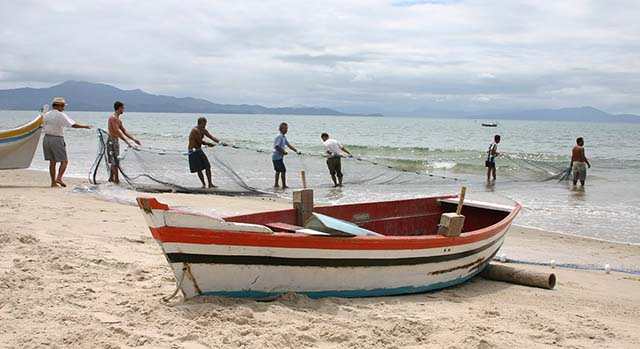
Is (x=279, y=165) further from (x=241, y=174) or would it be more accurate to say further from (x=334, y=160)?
(x=241, y=174)

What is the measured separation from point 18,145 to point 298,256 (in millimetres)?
10050

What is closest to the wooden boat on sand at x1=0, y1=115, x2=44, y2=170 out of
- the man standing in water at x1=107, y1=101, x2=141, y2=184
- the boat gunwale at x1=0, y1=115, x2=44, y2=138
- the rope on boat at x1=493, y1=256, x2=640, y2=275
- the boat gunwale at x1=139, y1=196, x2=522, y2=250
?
the boat gunwale at x1=0, y1=115, x2=44, y2=138

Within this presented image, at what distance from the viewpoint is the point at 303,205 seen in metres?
5.66

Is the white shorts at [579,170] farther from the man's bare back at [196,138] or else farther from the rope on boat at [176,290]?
the rope on boat at [176,290]

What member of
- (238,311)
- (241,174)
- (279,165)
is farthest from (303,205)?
(241,174)

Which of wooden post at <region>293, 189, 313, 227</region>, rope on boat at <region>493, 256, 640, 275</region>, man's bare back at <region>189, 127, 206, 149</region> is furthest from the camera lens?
man's bare back at <region>189, 127, 206, 149</region>

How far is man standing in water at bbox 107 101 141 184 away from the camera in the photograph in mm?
11344

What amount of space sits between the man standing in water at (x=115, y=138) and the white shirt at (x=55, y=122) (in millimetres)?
1006

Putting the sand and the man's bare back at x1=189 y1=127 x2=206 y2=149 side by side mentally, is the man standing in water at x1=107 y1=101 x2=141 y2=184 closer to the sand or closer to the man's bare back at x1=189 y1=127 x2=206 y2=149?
the man's bare back at x1=189 y1=127 x2=206 y2=149

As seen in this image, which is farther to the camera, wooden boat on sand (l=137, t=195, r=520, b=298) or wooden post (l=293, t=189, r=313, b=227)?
wooden post (l=293, t=189, r=313, b=227)

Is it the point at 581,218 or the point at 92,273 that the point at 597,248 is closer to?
the point at 581,218

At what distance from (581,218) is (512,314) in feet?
24.3

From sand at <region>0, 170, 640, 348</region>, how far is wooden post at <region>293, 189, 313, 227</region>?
3.96 ft

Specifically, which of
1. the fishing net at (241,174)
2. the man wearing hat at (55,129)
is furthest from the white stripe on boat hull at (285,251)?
the fishing net at (241,174)
